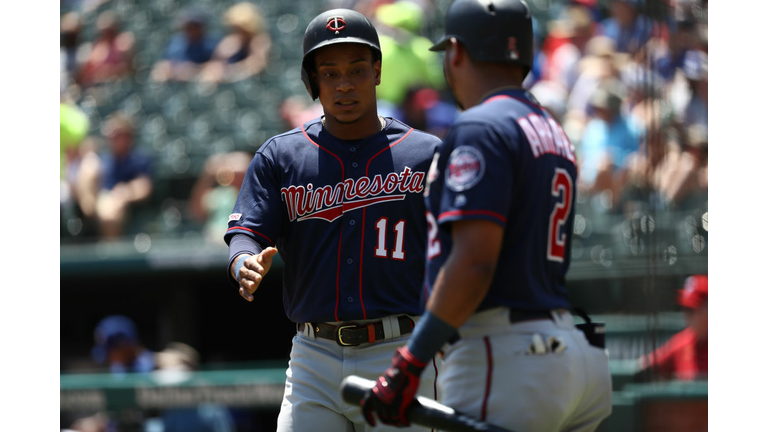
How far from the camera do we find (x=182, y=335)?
774cm

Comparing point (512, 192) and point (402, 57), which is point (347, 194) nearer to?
point (512, 192)

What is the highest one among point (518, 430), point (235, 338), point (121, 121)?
point (121, 121)

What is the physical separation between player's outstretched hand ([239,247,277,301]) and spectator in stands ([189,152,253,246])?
469 centimetres

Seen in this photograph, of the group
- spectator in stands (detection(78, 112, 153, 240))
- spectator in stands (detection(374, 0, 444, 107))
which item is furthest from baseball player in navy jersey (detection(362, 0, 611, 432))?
spectator in stands (detection(78, 112, 153, 240))

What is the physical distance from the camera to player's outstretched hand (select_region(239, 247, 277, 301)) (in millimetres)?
2832

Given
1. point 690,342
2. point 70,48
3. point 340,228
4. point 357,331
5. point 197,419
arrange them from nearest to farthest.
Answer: point 357,331
point 340,228
point 690,342
point 197,419
point 70,48

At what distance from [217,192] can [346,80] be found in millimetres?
4994

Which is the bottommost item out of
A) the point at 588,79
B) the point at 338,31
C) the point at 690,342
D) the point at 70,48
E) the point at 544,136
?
the point at 690,342

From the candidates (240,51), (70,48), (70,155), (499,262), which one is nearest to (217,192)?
(70,155)

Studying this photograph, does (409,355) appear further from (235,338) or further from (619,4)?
(235,338)

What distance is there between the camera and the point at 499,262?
2373 millimetres

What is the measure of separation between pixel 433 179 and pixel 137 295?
6184mm

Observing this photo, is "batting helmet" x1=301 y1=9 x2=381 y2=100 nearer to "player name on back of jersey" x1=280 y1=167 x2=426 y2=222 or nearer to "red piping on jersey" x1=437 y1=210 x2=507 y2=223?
"player name on back of jersey" x1=280 y1=167 x2=426 y2=222

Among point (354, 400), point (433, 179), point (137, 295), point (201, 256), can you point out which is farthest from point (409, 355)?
point (137, 295)
